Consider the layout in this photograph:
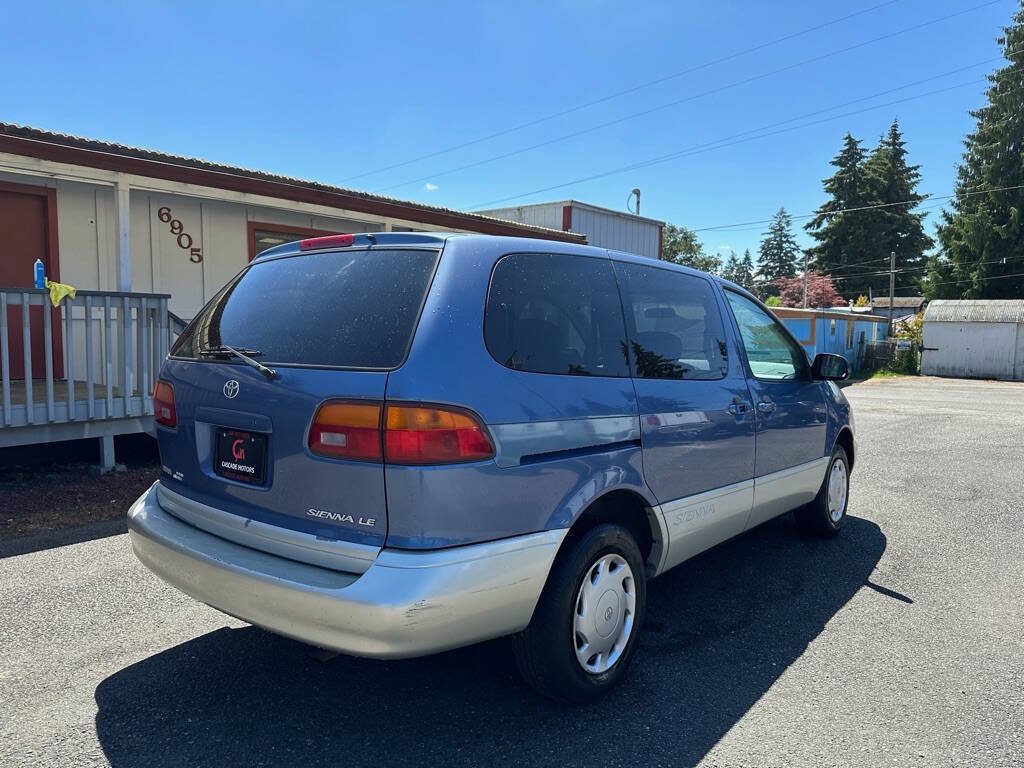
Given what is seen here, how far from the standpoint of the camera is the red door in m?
7.78

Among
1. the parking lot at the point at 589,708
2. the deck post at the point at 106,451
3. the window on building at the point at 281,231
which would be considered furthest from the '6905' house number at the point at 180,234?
the parking lot at the point at 589,708

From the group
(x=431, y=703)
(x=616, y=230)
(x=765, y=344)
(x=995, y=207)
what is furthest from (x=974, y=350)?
(x=431, y=703)

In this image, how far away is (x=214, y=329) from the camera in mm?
2998

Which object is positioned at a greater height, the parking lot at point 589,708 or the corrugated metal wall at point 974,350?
the corrugated metal wall at point 974,350

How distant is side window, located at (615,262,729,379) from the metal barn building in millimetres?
10673

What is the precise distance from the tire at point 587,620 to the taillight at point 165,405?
1.68 m

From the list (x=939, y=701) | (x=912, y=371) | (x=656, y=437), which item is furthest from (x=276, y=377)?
(x=912, y=371)

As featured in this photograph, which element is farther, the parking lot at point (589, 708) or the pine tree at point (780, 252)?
the pine tree at point (780, 252)

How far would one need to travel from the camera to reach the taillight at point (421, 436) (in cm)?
224

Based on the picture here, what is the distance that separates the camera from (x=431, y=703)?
2.78 m

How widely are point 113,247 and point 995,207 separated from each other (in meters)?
42.4

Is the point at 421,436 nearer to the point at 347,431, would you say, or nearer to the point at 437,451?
the point at 437,451

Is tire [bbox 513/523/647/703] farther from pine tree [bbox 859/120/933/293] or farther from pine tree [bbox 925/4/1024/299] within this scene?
pine tree [bbox 859/120/933/293]

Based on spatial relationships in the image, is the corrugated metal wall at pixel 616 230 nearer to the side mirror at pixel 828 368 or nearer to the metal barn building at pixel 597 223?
the metal barn building at pixel 597 223
